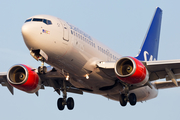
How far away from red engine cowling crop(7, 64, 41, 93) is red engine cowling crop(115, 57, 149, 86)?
7.44 metres

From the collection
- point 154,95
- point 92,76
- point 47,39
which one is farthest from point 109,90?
point 47,39

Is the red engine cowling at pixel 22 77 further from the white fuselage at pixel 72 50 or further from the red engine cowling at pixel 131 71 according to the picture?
the red engine cowling at pixel 131 71

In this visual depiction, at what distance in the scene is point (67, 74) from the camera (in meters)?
26.2

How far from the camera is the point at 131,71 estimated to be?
83.6ft

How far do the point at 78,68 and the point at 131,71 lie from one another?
3.84 meters

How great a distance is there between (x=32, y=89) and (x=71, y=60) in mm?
6210

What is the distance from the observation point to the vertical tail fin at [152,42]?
36.0 m

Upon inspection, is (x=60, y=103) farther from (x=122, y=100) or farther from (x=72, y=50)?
(x=72, y=50)

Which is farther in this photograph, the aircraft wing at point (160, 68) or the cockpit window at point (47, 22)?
the aircraft wing at point (160, 68)

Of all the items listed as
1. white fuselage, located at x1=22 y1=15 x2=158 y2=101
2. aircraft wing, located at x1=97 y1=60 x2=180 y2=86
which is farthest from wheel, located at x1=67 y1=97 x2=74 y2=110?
aircraft wing, located at x1=97 y1=60 x2=180 y2=86

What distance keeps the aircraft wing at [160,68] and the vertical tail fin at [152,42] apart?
7.55 metres

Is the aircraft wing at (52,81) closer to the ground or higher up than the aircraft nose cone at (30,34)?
closer to the ground

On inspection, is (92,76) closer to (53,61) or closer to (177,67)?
(53,61)

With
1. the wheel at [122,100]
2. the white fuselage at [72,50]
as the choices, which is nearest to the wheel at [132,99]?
the wheel at [122,100]
